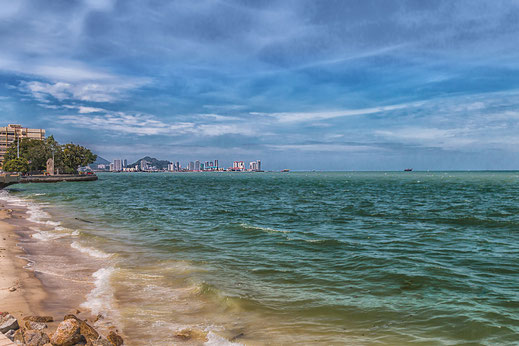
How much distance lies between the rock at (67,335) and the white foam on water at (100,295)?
221 cm

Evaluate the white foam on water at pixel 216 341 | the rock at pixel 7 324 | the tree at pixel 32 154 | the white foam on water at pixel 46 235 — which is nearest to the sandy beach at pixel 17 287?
the rock at pixel 7 324

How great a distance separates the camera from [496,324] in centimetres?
852

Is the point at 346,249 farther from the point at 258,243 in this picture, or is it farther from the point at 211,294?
the point at 211,294

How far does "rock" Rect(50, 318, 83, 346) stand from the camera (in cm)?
661

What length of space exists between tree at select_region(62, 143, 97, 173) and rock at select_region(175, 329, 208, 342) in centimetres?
13936

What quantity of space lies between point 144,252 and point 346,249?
949 centimetres

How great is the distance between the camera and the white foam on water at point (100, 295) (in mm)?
9308

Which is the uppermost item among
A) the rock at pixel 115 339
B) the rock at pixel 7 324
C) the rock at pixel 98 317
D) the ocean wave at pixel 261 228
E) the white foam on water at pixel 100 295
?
the rock at pixel 7 324

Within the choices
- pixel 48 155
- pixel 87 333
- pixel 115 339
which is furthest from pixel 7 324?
pixel 48 155

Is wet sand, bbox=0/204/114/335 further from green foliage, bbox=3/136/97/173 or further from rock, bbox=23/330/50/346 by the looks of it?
green foliage, bbox=3/136/97/173

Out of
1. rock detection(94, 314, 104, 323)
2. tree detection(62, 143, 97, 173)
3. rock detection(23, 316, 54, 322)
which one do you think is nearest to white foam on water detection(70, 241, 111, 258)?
rock detection(94, 314, 104, 323)

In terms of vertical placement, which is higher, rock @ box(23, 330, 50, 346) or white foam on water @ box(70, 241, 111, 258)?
rock @ box(23, 330, 50, 346)

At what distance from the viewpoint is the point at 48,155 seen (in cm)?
12000

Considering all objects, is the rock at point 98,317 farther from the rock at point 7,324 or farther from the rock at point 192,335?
the rock at point 192,335
